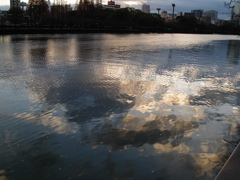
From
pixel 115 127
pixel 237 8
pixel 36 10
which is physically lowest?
pixel 115 127

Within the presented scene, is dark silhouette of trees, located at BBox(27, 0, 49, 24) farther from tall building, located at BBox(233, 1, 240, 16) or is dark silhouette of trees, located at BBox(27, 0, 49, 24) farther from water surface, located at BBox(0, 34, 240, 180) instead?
tall building, located at BBox(233, 1, 240, 16)

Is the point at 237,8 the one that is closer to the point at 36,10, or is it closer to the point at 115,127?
the point at 115,127

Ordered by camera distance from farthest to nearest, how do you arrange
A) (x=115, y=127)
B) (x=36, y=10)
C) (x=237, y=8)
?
(x=36, y=10) → (x=237, y=8) → (x=115, y=127)

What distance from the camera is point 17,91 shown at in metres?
7.72

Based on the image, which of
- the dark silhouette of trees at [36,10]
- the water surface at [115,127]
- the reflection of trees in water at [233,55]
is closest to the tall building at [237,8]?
the water surface at [115,127]

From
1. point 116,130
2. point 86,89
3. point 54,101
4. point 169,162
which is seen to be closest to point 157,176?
point 169,162

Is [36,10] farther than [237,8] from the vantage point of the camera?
Yes

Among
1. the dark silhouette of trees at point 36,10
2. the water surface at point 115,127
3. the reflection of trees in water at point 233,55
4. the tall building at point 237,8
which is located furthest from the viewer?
the dark silhouette of trees at point 36,10

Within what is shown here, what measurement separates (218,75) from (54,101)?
751cm

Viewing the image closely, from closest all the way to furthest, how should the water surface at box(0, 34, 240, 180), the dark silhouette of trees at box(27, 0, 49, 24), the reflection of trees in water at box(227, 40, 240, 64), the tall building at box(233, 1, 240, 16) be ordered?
the water surface at box(0, 34, 240, 180) → the tall building at box(233, 1, 240, 16) → the reflection of trees in water at box(227, 40, 240, 64) → the dark silhouette of trees at box(27, 0, 49, 24)

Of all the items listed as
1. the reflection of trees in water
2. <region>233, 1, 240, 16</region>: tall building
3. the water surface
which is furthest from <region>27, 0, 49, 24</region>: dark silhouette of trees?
<region>233, 1, 240, 16</region>: tall building

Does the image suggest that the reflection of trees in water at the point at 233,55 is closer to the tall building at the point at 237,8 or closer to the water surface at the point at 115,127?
the water surface at the point at 115,127

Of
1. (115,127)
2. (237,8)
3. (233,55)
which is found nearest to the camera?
(115,127)

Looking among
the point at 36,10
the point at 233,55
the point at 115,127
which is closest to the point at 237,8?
the point at 115,127
